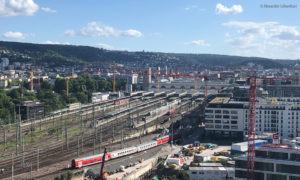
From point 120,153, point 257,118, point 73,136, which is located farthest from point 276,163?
point 73,136

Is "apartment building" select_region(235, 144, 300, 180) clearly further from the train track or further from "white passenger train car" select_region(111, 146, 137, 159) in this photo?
the train track

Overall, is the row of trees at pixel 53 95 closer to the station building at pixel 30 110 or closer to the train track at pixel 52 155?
the station building at pixel 30 110

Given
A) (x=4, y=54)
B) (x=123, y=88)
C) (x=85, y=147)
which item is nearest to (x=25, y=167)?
(x=85, y=147)

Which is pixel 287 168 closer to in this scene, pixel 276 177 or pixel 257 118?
pixel 276 177

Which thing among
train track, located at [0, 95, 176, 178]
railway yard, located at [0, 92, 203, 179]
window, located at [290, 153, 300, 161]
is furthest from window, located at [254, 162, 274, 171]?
train track, located at [0, 95, 176, 178]

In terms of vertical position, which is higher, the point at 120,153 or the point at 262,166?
the point at 262,166

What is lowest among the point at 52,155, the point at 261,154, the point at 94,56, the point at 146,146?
the point at 52,155

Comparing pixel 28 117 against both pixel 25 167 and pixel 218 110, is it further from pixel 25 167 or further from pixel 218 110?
pixel 218 110
